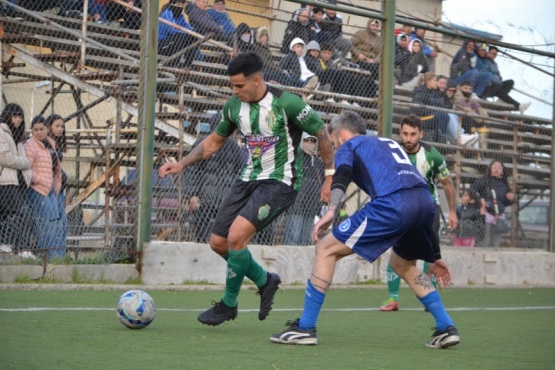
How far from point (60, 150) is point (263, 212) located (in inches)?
176

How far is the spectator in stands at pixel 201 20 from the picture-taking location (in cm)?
1233

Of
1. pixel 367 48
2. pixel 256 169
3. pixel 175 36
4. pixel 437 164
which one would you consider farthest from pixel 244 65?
pixel 367 48

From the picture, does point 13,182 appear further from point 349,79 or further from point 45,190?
point 349,79

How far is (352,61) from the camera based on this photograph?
13836 millimetres

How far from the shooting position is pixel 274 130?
7738mm

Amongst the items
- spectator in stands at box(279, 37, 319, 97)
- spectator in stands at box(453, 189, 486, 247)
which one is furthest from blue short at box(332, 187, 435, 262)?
spectator in stands at box(453, 189, 486, 247)

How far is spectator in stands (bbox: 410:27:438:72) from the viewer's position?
48.5 ft

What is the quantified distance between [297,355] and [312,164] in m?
6.85

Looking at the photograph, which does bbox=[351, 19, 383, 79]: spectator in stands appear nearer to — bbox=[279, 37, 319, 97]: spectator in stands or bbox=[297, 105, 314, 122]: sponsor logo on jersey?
bbox=[279, 37, 319, 97]: spectator in stands

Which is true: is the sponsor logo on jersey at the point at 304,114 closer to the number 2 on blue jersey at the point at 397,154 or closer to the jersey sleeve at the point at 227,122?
the jersey sleeve at the point at 227,122

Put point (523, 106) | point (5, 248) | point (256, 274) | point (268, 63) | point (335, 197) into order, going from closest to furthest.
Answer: point (335, 197)
point (256, 274)
point (5, 248)
point (268, 63)
point (523, 106)

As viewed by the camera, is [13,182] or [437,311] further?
[13,182]

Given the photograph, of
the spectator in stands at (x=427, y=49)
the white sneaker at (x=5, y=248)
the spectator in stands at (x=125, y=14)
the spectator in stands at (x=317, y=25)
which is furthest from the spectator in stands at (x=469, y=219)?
the white sneaker at (x=5, y=248)

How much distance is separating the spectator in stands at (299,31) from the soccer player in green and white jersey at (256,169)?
17.6 feet
